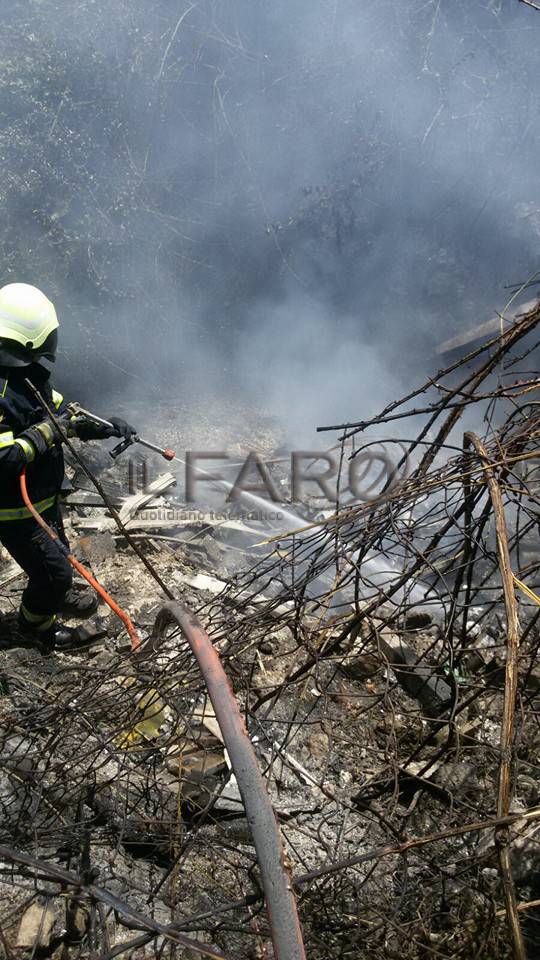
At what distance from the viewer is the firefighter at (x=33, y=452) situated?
354cm

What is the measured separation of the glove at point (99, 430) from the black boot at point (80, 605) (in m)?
1.18

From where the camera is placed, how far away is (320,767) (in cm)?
332

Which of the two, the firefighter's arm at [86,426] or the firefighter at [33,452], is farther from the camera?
the firefighter's arm at [86,426]

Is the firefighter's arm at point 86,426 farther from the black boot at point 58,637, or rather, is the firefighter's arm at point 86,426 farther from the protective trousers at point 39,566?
the black boot at point 58,637

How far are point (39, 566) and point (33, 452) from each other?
81cm

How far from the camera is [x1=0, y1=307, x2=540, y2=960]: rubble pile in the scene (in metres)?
1.75

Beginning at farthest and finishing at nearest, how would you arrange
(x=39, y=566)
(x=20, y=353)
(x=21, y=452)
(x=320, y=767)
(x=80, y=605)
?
(x=80, y=605)
(x=39, y=566)
(x=20, y=353)
(x=21, y=452)
(x=320, y=767)

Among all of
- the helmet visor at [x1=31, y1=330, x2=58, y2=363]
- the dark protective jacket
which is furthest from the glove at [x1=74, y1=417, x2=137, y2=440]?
the helmet visor at [x1=31, y1=330, x2=58, y2=363]

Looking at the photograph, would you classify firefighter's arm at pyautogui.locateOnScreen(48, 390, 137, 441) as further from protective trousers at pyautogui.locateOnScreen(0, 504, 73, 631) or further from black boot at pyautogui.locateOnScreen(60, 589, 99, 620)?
black boot at pyautogui.locateOnScreen(60, 589, 99, 620)

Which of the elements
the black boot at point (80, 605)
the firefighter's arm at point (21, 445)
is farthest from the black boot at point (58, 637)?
the firefighter's arm at point (21, 445)

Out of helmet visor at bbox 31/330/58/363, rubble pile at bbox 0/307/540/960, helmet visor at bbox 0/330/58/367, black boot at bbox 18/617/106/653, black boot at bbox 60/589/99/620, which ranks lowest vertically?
rubble pile at bbox 0/307/540/960

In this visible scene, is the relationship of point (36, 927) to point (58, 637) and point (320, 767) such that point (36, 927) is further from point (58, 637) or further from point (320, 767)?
point (58, 637)

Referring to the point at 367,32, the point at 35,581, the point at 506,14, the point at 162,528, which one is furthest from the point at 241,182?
the point at 35,581

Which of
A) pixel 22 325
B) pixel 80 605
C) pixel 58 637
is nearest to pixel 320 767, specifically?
pixel 58 637
